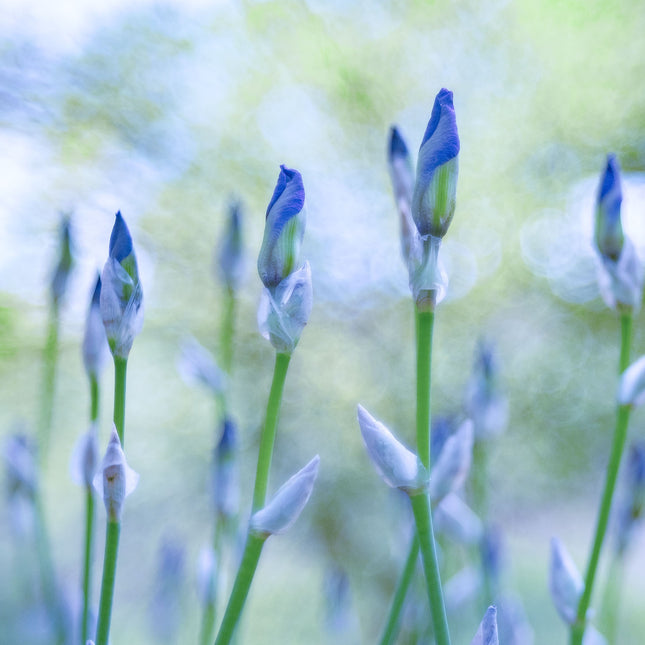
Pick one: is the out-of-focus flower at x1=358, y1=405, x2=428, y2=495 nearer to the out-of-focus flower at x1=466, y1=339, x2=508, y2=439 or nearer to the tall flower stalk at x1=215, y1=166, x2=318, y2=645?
A: the tall flower stalk at x1=215, y1=166, x2=318, y2=645

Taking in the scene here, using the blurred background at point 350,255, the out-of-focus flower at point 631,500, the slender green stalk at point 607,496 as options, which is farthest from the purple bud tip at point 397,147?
the blurred background at point 350,255

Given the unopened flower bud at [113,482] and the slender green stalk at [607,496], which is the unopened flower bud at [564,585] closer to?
the slender green stalk at [607,496]

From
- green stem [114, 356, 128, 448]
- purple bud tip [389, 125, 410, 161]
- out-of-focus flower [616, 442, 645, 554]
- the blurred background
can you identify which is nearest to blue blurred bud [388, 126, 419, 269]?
purple bud tip [389, 125, 410, 161]

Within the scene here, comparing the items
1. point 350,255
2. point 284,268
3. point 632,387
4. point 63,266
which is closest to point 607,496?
point 632,387

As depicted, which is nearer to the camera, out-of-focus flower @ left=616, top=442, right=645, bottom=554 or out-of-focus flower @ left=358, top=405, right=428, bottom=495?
out-of-focus flower @ left=358, top=405, right=428, bottom=495

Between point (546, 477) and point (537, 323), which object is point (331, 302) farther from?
point (546, 477)

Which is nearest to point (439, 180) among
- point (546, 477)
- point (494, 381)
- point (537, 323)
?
point (494, 381)

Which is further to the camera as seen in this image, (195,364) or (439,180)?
(195,364)
